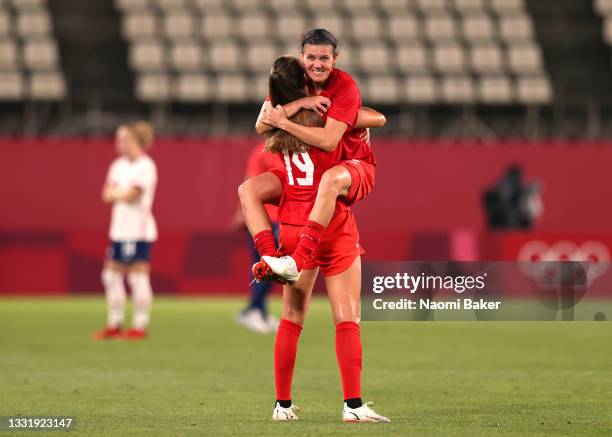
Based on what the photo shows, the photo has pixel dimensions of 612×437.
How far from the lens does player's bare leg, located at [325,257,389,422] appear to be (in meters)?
6.76

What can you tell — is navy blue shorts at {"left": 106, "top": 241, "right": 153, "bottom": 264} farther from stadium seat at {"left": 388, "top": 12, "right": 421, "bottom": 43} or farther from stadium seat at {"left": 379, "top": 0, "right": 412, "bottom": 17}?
stadium seat at {"left": 379, "top": 0, "right": 412, "bottom": 17}

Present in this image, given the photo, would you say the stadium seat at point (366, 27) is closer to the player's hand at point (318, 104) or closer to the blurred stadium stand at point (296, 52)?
the blurred stadium stand at point (296, 52)

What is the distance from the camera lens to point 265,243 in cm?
670

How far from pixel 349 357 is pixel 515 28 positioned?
18894 millimetres

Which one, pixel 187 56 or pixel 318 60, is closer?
pixel 318 60

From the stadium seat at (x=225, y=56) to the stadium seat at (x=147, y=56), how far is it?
0.89m

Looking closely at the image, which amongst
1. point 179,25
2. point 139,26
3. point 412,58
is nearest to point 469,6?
point 412,58

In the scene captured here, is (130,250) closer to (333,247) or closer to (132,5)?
(333,247)

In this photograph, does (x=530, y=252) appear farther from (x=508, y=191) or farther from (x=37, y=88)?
(x=37, y=88)

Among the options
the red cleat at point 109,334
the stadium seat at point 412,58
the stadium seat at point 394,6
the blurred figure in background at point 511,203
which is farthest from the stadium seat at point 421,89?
the red cleat at point 109,334

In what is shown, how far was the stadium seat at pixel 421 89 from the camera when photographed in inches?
902

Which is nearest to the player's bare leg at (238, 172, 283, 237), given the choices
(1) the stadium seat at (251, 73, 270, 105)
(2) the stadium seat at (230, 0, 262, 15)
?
(1) the stadium seat at (251, 73, 270, 105)

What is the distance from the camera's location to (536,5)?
25.8m

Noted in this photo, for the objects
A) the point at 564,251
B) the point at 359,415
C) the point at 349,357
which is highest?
the point at 564,251
